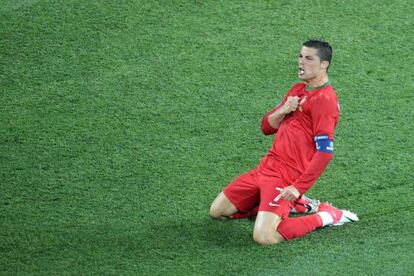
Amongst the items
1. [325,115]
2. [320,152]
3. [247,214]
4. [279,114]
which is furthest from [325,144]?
[247,214]

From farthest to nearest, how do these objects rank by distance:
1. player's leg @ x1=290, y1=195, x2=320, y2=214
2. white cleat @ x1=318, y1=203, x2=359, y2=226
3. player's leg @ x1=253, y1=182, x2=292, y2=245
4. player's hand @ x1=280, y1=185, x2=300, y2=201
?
player's leg @ x1=290, y1=195, x2=320, y2=214, white cleat @ x1=318, y1=203, x2=359, y2=226, player's leg @ x1=253, y1=182, x2=292, y2=245, player's hand @ x1=280, y1=185, x2=300, y2=201

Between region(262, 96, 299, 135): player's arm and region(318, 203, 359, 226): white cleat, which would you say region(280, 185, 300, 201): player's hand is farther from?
region(262, 96, 299, 135): player's arm

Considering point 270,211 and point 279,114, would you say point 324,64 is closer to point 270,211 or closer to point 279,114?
point 279,114

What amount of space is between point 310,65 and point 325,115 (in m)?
0.33

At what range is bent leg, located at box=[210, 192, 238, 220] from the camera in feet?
19.1

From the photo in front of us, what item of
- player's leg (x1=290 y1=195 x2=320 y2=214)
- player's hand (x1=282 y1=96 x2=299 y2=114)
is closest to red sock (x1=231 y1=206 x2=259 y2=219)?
player's leg (x1=290 y1=195 x2=320 y2=214)

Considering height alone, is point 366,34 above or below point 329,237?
above

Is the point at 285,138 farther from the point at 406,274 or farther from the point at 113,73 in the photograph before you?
the point at 113,73

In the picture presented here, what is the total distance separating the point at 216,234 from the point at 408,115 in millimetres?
2004

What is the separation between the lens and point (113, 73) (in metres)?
7.57

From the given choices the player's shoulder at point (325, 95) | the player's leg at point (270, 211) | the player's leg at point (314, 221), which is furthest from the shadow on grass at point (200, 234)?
the player's shoulder at point (325, 95)

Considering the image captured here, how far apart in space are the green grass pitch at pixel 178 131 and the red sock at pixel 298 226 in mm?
52

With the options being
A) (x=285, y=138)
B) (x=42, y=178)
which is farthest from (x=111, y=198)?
(x=285, y=138)

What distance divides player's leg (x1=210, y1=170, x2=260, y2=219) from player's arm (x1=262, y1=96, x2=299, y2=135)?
296 millimetres
